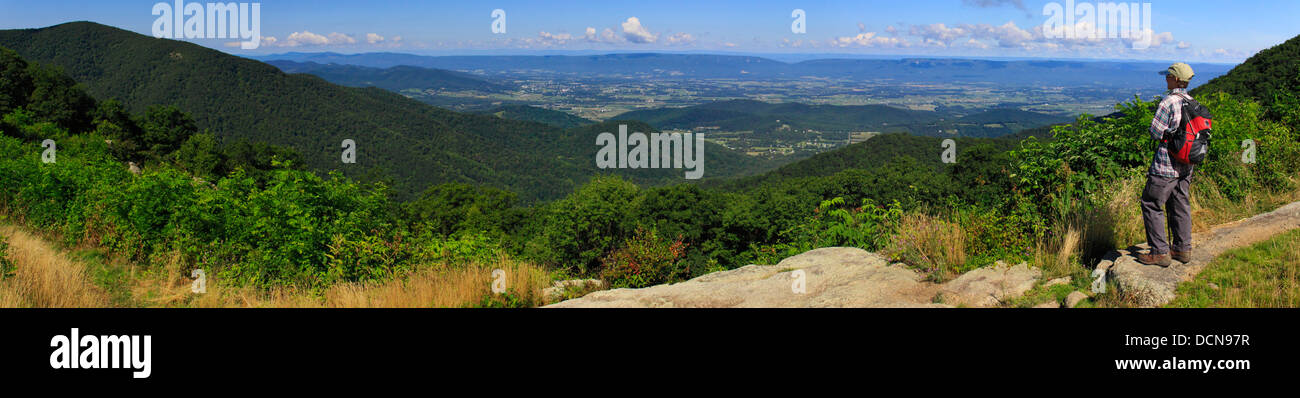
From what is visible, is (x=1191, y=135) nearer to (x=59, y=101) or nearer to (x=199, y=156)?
(x=199, y=156)

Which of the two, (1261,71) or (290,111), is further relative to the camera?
(290,111)

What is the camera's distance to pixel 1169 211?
5.59 meters

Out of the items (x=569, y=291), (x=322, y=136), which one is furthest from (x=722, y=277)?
(x=322, y=136)

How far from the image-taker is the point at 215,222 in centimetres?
985

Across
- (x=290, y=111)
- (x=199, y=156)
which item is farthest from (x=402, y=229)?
(x=290, y=111)

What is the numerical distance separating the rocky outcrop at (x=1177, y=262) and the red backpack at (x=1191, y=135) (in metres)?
0.95

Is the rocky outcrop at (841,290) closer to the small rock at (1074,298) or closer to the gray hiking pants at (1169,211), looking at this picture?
the small rock at (1074,298)

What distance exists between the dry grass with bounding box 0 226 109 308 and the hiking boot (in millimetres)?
10266

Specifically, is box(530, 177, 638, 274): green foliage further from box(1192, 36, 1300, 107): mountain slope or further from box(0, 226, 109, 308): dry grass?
box(1192, 36, 1300, 107): mountain slope

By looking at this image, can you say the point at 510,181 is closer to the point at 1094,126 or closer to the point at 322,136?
the point at 322,136

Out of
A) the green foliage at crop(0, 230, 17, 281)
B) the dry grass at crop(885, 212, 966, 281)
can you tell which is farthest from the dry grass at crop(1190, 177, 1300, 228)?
the green foliage at crop(0, 230, 17, 281)

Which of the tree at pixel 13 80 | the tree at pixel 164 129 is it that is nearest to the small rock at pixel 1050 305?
the tree at pixel 164 129

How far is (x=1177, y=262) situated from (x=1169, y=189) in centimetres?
67

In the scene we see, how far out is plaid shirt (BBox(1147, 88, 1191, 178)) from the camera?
530 cm
